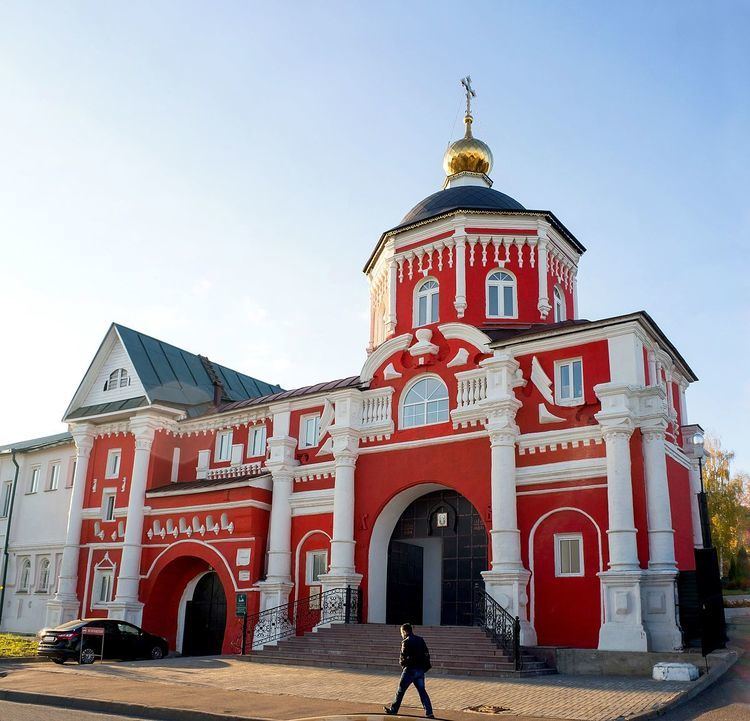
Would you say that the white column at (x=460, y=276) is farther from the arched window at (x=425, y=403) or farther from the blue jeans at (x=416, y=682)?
the blue jeans at (x=416, y=682)

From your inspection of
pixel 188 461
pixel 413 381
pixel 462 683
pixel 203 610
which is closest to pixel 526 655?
pixel 462 683

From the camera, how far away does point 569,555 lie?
1805 centimetres

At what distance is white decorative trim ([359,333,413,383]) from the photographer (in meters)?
22.1

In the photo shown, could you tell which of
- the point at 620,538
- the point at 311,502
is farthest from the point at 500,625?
the point at 311,502

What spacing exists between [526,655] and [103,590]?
16003 mm

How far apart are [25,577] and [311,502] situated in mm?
14861

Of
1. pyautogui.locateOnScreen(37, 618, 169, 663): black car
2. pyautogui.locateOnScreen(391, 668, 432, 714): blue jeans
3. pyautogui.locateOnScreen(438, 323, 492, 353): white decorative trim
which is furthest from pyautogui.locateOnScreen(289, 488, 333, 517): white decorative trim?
pyautogui.locateOnScreen(391, 668, 432, 714): blue jeans

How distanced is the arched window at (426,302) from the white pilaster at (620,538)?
6821mm

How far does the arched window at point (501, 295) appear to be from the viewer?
22828 millimetres

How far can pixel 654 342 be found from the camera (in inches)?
783

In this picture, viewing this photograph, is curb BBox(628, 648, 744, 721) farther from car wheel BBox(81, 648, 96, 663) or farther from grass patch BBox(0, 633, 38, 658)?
grass patch BBox(0, 633, 38, 658)

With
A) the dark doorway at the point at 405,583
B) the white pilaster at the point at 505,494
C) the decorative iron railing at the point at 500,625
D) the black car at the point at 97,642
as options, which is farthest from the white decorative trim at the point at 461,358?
the black car at the point at 97,642

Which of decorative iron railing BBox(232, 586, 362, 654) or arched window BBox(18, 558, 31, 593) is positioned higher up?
arched window BBox(18, 558, 31, 593)

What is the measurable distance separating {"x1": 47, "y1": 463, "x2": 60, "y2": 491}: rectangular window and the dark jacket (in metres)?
24.0
